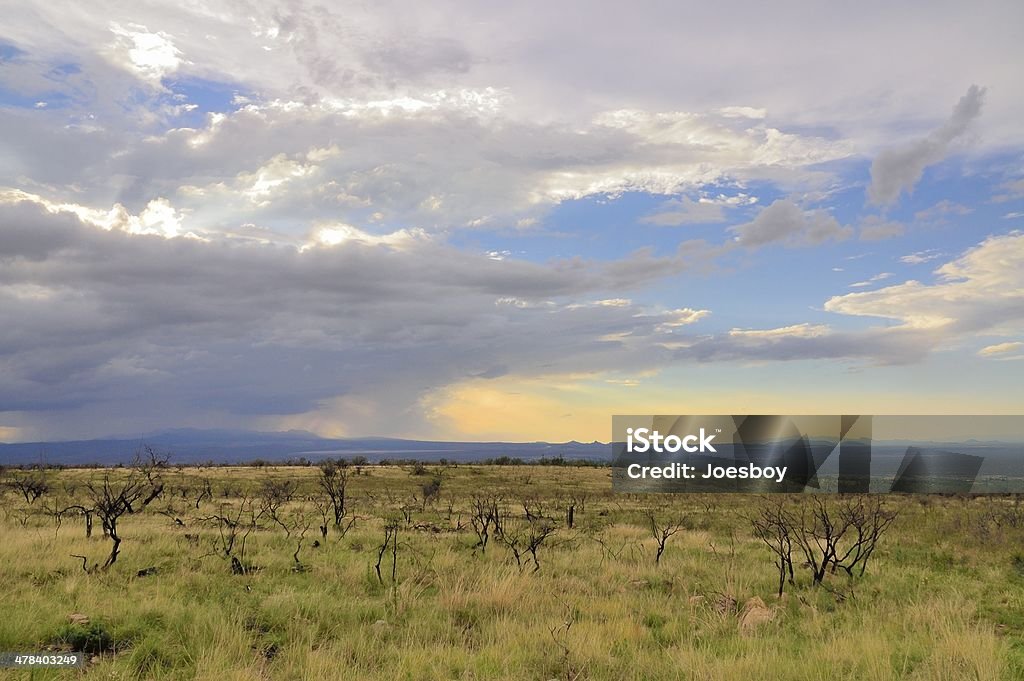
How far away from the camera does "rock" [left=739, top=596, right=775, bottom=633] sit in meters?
8.94

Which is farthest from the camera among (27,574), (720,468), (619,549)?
(720,468)

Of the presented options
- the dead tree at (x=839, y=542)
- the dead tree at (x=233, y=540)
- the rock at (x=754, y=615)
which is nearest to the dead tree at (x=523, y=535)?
the rock at (x=754, y=615)

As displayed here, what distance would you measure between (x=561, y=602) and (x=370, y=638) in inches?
129

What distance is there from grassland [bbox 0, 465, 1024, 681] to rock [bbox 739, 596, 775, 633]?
0.04 m

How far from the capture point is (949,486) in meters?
48.7

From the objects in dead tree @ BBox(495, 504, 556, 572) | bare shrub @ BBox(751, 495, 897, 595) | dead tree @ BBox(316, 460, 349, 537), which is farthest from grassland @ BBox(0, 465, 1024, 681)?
dead tree @ BBox(316, 460, 349, 537)

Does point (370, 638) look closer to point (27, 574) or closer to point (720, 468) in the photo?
point (27, 574)

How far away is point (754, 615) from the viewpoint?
9398 millimetres

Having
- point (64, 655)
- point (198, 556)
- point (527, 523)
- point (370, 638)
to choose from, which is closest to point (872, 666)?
point (370, 638)

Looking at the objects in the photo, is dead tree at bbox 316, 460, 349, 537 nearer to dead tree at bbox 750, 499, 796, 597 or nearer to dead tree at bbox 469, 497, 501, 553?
dead tree at bbox 469, 497, 501, 553

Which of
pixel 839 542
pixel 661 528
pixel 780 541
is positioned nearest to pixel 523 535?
pixel 661 528

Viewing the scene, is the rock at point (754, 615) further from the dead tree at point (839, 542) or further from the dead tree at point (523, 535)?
the dead tree at point (523, 535)

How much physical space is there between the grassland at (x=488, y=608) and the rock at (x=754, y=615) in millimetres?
40

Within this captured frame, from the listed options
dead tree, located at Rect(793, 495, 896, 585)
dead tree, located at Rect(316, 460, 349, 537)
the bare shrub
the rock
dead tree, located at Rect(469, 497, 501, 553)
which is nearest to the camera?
the rock
